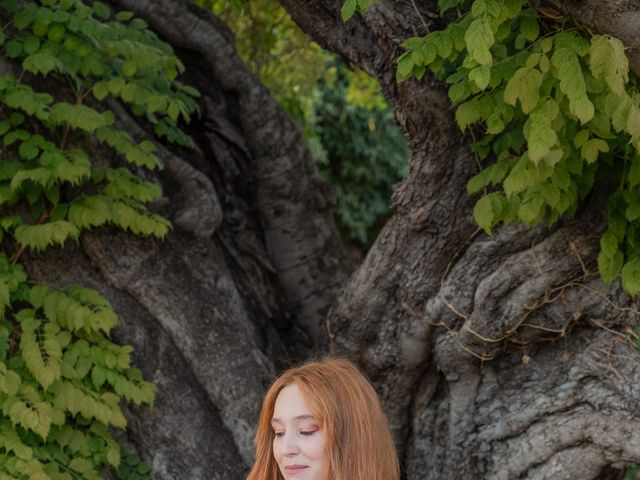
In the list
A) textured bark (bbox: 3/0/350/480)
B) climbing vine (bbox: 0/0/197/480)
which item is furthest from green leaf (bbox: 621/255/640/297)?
climbing vine (bbox: 0/0/197/480)

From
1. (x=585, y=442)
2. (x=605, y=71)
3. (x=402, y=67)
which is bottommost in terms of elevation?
(x=585, y=442)

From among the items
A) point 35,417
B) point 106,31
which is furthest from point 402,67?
point 35,417

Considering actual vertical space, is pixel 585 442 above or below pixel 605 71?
below

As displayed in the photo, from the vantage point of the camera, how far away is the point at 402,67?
3.89 m

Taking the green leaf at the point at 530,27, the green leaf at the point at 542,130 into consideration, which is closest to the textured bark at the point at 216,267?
the green leaf at the point at 530,27

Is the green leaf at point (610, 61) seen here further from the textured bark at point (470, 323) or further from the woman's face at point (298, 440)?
the woman's face at point (298, 440)

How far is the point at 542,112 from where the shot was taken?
142 inches

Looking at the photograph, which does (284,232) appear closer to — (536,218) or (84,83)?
(84,83)

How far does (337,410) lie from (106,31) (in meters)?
2.23

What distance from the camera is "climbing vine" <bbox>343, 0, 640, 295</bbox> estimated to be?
137 inches

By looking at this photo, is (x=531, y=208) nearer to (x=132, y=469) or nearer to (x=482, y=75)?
(x=482, y=75)

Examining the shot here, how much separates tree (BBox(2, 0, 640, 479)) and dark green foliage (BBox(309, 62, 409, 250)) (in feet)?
24.8

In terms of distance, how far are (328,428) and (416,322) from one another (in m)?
1.60

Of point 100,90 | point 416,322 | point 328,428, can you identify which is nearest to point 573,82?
point 328,428
